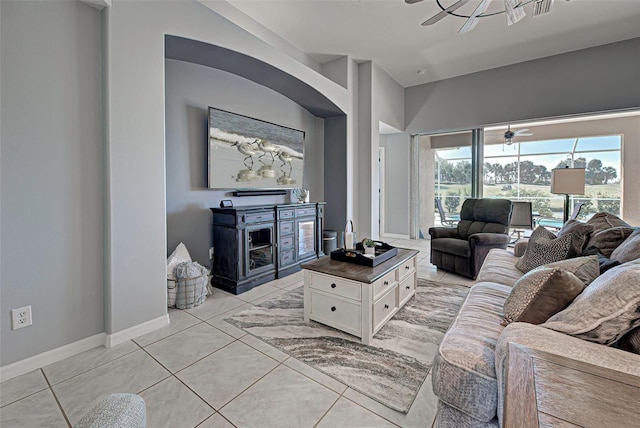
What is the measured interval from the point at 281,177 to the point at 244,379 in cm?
298

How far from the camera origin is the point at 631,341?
0.99 meters

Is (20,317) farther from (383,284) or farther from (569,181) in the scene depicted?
(569,181)

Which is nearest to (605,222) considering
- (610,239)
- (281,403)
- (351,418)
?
(610,239)

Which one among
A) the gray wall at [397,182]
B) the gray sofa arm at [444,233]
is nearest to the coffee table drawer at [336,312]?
the gray sofa arm at [444,233]

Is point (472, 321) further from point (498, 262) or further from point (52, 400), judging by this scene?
point (52, 400)

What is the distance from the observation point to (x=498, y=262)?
265 centimetres

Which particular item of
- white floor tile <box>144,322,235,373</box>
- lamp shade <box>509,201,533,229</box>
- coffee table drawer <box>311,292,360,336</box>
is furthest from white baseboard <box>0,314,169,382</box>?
lamp shade <box>509,201,533,229</box>

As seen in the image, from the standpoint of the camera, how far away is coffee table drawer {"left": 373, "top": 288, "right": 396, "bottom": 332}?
2.18 metres

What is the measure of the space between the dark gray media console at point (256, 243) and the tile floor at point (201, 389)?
1.03 meters

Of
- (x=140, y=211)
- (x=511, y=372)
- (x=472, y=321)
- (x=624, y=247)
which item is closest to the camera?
(x=511, y=372)

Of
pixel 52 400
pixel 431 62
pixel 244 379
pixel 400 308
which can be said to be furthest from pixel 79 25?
pixel 431 62

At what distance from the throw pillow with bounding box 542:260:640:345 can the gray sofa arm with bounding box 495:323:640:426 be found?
46mm

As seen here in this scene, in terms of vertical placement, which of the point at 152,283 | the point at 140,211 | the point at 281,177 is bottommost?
the point at 152,283

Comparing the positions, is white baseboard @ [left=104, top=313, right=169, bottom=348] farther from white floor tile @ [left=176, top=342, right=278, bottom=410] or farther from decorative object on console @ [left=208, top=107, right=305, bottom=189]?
decorative object on console @ [left=208, top=107, right=305, bottom=189]
